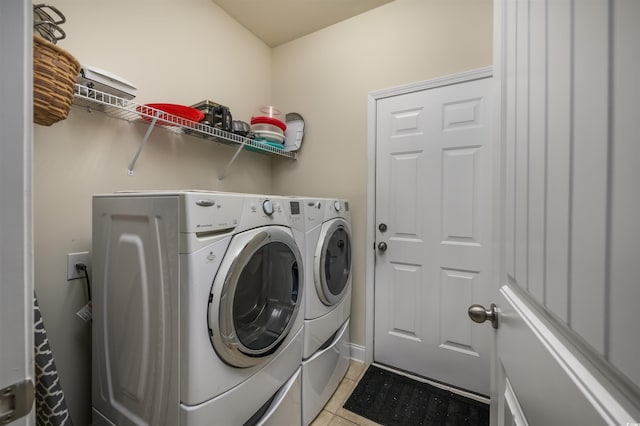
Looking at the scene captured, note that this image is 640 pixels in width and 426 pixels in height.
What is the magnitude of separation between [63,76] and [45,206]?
62 centimetres

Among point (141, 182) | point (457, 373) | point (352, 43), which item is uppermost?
point (352, 43)

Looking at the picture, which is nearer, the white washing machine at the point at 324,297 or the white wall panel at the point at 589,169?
the white wall panel at the point at 589,169

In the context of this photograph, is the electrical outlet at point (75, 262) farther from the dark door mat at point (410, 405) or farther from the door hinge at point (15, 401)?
the dark door mat at point (410, 405)

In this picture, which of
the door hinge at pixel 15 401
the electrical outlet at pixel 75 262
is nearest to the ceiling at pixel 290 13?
the electrical outlet at pixel 75 262

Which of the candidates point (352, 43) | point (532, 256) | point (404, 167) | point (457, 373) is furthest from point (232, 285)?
point (352, 43)

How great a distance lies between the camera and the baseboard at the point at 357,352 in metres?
2.02

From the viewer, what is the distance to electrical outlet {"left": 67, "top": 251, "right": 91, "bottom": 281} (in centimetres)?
121

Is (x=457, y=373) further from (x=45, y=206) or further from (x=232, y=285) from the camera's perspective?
(x=45, y=206)

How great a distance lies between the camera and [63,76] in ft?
2.84

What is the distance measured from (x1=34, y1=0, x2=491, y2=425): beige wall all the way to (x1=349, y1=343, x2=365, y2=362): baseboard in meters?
0.09

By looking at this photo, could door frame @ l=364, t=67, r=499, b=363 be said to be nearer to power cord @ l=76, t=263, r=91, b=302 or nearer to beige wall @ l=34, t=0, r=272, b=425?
beige wall @ l=34, t=0, r=272, b=425

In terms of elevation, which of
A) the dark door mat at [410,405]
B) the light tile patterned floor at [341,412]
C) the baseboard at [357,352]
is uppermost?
the baseboard at [357,352]

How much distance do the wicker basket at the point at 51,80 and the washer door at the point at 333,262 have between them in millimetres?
1208

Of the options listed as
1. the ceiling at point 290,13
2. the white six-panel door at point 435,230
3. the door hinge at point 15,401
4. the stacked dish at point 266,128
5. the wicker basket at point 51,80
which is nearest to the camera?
the door hinge at point 15,401
